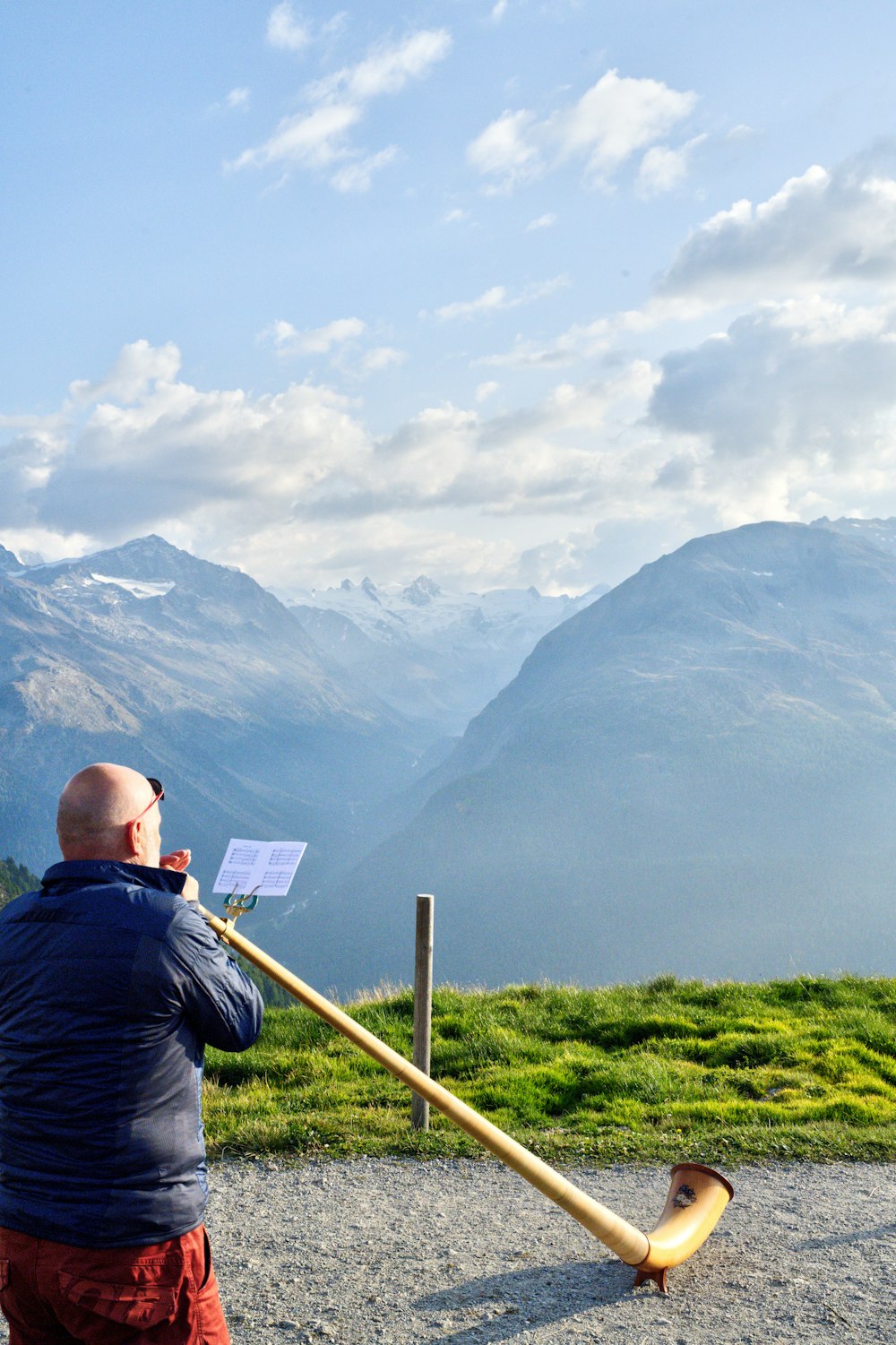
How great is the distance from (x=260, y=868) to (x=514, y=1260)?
10.6 feet

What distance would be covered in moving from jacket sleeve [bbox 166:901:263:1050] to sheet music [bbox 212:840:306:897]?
1.34m

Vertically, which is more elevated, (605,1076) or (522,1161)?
(522,1161)

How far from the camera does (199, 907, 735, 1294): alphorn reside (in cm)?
516

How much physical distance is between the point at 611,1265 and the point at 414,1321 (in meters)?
1.40

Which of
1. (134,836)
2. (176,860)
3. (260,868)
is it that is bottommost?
(260,868)

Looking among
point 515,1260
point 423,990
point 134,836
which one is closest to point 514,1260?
point 515,1260

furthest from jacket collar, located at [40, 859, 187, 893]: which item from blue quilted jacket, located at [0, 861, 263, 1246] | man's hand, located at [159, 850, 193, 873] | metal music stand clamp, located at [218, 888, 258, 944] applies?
metal music stand clamp, located at [218, 888, 258, 944]

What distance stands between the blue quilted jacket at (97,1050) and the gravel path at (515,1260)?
105 inches

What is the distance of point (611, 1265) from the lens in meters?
6.17

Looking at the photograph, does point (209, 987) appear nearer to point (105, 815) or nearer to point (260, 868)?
point (105, 815)

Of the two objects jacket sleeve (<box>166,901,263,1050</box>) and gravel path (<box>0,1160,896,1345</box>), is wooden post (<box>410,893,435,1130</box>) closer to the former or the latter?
gravel path (<box>0,1160,896,1345</box>)

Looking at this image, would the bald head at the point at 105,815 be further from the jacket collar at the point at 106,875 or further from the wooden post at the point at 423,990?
the wooden post at the point at 423,990

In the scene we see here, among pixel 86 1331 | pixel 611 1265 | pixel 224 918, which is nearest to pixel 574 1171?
pixel 611 1265

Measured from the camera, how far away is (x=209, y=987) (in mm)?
3438
